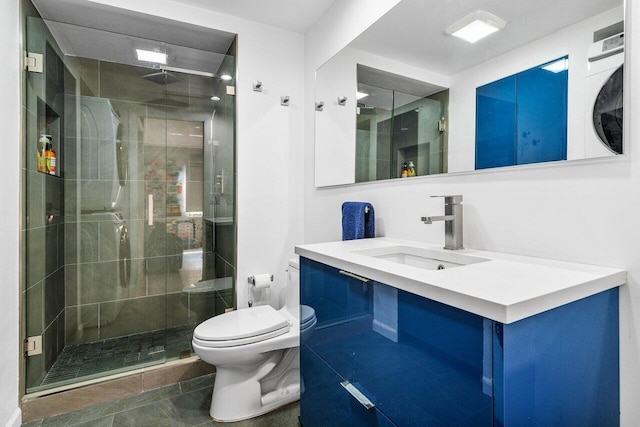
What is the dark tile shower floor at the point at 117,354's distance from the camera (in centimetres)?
193

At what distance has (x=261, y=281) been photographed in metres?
2.23

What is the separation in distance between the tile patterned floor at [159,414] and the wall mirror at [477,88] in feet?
4.47

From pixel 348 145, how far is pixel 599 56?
48.4 inches

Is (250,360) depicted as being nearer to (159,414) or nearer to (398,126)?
(159,414)

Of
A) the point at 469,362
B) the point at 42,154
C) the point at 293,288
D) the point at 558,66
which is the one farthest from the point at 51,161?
the point at 558,66

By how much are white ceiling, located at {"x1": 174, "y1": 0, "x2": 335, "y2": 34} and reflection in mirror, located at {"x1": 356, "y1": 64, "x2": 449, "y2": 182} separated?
60 cm

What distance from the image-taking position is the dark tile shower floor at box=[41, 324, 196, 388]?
1.93m

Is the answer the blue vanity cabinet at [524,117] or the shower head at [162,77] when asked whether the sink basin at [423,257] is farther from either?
the shower head at [162,77]

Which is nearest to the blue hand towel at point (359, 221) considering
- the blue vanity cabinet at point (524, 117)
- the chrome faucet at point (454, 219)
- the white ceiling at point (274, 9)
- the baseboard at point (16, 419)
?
the chrome faucet at point (454, 219)

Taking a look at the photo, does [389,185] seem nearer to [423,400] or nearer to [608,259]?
[608,259]

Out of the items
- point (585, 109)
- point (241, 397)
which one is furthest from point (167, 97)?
point (585, 109)

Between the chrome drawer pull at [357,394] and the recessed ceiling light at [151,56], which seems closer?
the chrome drawer pull at [357,394]

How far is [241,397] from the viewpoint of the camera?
168 centimetres

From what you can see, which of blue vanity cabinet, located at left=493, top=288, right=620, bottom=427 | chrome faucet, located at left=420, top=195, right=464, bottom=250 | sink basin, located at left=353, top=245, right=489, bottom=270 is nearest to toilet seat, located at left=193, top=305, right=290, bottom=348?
sink basin, located at left=353, top=245, right=489, bottom=270
